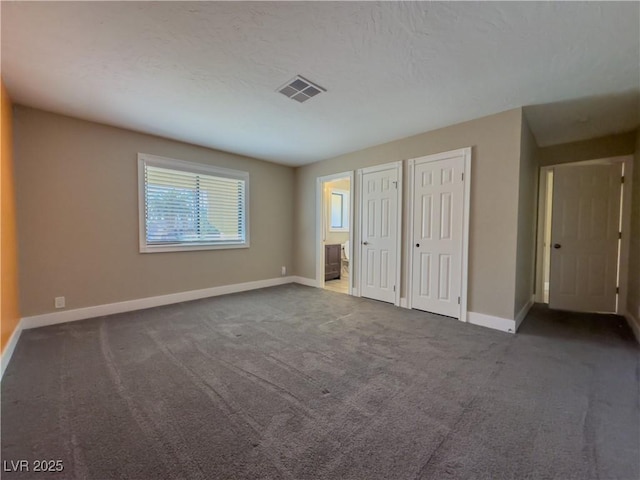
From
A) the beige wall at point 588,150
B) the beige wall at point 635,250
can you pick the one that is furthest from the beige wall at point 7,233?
the beige wall at point 588,150

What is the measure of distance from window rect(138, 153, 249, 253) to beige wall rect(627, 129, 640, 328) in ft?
18.3

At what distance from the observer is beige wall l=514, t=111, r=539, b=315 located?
10.3ft

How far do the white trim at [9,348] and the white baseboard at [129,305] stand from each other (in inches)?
7.6

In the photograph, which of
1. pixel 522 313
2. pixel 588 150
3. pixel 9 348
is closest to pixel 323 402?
pixel 9 348

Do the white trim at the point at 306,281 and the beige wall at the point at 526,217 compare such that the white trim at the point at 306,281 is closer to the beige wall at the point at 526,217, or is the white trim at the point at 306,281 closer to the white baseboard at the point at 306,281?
the white baseboard at the point at 306,281

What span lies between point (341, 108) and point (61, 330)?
4.04 metres

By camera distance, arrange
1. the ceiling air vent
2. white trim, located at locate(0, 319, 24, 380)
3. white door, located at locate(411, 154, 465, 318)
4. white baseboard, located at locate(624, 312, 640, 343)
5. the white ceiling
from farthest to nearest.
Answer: white door, located at locate(411, 154, 465, 318) → white baseboard, located at locate(624, 312, 640, 343) → the ceiling air vent → white trim, located at locate(0, 319, 24, 380) → the white ceiling

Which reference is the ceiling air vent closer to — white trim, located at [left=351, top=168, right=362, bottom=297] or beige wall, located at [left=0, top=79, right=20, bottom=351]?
white trim, located at [left=351, top=168, right=362, bottom=297]

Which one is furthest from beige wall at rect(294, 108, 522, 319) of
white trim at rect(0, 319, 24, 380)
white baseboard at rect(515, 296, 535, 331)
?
white trim at rect(0, 319, 24, 380)

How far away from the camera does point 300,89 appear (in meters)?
2.59

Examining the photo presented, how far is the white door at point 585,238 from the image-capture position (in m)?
3.81

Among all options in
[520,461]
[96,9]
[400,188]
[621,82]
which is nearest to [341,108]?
[400,188]

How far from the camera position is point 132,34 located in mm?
1887

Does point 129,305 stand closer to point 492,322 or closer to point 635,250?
point 492,322
